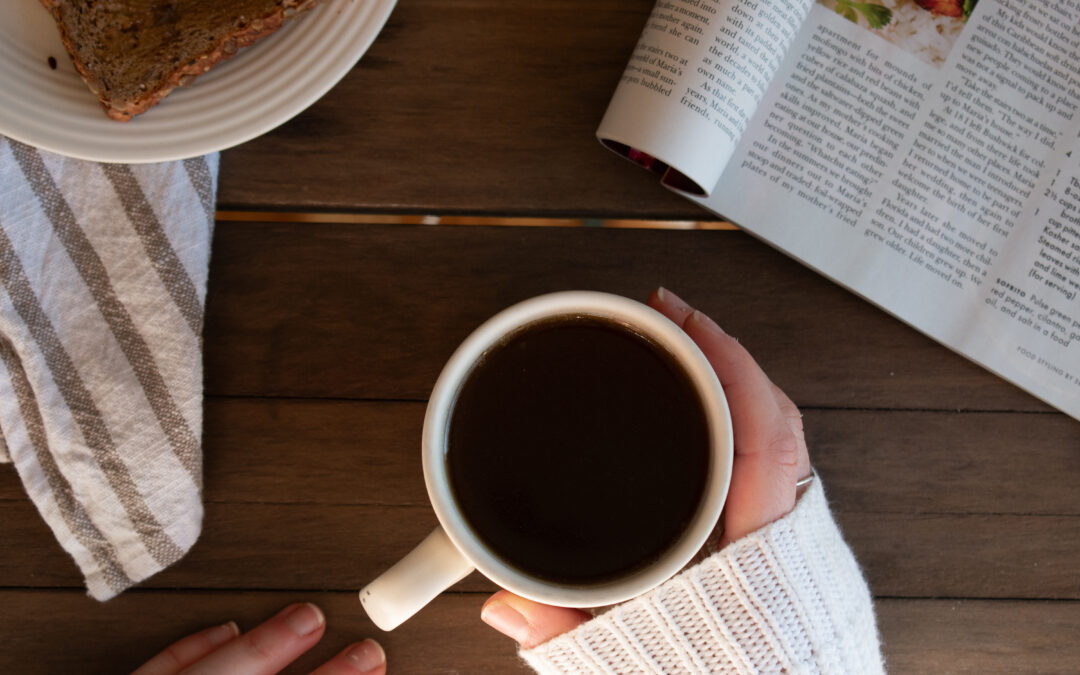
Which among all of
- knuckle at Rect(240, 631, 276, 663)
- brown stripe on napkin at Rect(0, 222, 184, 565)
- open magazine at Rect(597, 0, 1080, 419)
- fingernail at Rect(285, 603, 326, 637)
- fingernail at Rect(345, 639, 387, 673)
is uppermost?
open magazine at Rect(597, 0, 1080, 419)

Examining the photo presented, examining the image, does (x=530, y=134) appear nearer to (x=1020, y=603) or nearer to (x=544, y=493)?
(x=544, y=493)

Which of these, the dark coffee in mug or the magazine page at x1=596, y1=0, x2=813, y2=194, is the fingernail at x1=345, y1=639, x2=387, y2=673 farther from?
the magazine page at x1=596, y1=0, x2=813, y2=194

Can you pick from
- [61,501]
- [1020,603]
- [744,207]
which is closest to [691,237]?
[744,207]

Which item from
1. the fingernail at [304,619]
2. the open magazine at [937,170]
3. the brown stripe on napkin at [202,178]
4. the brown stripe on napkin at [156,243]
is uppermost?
the open magazine at [937,170]

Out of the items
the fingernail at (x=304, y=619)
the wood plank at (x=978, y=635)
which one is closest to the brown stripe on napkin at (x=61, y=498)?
the fingernail at (x=304, y=619)

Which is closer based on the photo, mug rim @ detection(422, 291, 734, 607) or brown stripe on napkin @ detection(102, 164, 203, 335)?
mug rim @ detection(422, 291, 734, 607)

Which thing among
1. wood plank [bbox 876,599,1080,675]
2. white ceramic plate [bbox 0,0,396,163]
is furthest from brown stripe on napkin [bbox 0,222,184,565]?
wood plank [bbox 876,599,1080,675]

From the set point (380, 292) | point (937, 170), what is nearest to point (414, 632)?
point (380, 292)

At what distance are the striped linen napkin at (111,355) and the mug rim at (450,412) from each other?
224 millimetres

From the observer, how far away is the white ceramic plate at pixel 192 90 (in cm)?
48

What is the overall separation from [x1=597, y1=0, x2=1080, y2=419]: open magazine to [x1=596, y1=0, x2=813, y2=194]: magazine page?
0.03 metres

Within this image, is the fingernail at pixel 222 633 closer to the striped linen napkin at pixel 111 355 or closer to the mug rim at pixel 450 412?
the striped linen napkin at pixel 111 355

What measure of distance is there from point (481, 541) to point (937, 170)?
0.42 m

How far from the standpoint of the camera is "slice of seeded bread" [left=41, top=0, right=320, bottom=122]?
48cm
